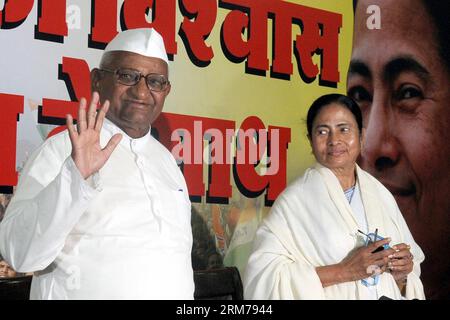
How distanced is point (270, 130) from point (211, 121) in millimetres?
382

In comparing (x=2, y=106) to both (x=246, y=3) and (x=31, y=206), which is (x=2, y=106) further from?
(x=246, y=3)

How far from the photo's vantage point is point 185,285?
2.53m

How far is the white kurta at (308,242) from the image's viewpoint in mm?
2721

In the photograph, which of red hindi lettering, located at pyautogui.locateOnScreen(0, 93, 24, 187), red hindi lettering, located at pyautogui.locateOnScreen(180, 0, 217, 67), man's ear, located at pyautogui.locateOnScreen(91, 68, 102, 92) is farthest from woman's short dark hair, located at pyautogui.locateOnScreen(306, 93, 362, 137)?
red hindi lettering, located at pyautogui.locateOnScreen(0, 93, 24, 187)

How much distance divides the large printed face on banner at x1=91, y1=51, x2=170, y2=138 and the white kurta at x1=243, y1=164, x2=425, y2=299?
681 mm

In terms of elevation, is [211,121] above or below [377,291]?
above

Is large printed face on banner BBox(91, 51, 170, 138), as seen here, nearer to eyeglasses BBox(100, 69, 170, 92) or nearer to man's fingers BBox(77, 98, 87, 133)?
eyeglasses BBox(100, 69, 170, 92)

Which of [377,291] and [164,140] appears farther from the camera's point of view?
[164,140]

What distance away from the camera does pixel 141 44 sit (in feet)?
8.68

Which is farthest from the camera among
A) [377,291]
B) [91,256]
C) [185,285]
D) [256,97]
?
[256,97]

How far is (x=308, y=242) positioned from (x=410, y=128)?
5.46 ft

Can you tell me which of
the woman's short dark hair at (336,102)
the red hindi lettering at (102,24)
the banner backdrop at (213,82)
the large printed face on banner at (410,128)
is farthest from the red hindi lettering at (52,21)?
the large printed face on banner at (410,128)

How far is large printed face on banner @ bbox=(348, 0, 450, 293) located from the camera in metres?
4.11
